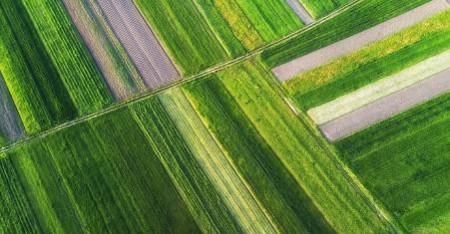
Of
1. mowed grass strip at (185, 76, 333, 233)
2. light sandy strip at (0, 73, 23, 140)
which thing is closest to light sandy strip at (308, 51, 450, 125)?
mowed grass strip at (185, 76, 333, 233)

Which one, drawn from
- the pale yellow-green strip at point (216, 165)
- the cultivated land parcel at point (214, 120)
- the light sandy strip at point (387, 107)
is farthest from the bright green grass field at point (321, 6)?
the pale yellow-green strip at point (216, 165)

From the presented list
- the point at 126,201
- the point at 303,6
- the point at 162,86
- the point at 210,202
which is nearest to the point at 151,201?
the point at 126,201

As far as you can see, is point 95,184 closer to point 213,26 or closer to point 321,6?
point 213,26

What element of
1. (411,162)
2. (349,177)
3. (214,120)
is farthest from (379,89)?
(214,120)

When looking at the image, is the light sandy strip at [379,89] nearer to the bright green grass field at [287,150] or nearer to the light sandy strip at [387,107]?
the light sandy strip at [387,107]

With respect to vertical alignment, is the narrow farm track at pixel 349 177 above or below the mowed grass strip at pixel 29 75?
below

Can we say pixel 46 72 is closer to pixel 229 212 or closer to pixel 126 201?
pixel 126 201
